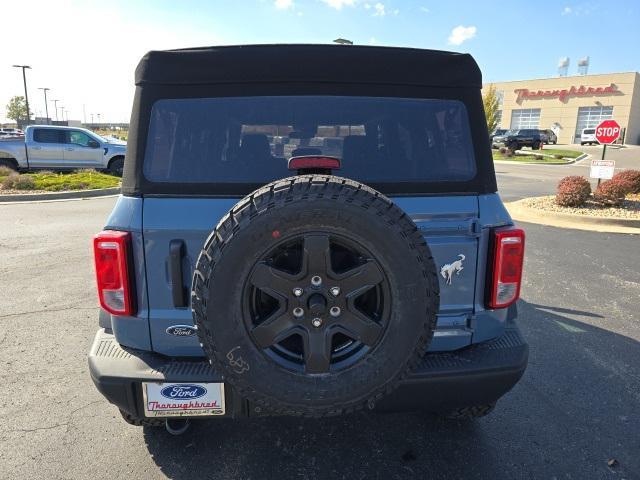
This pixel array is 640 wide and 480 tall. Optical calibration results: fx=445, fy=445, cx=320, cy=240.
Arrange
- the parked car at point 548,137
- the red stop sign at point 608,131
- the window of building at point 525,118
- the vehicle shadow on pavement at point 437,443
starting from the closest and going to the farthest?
the vehicle shadow on pavement at point 437,443 → the red stop sign at point 608,131 → the parked car at point 548,137 → the window of building at point 525,118

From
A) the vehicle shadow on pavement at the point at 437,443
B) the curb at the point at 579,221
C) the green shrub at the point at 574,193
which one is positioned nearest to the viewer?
the vehicle shadow on pavement at the point at 437,443

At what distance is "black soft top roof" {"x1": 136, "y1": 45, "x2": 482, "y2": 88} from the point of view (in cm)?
211

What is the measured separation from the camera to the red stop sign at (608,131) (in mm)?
10734

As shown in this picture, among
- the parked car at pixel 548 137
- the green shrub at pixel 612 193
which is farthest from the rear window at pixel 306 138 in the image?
the parked car at pixel 548 137

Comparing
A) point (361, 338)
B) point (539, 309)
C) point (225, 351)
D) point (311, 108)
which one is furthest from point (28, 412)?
point (539, 309)

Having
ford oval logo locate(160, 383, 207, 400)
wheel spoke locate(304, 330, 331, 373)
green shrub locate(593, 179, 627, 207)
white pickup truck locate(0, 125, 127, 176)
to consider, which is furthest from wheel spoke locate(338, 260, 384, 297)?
white pickup truck locate(0, 125, 127, 176)

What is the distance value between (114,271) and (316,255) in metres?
0.99

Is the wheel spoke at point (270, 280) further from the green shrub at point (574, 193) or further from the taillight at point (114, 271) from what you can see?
the green shrub at point (574, 193)

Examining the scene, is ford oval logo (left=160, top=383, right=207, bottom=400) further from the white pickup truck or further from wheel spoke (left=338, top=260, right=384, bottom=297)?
the white pickup truck

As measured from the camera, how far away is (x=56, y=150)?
16.0 m

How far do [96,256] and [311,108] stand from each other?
1248mm

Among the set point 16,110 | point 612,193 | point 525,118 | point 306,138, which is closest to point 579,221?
point 612,193

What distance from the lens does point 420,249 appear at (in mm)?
1802

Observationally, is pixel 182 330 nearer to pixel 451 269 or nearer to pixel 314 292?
pixel 314 292
